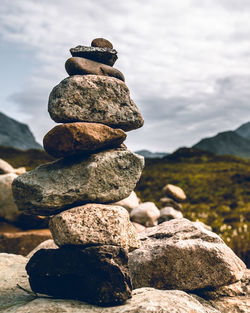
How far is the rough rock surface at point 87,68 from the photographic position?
23.0 ft

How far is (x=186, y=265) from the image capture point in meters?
7.07

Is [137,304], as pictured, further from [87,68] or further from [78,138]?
[87,68]

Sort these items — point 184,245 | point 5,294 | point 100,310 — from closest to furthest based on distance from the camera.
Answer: point 100,310 → point 5,294 → point 184,245

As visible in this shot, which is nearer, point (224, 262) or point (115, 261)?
point (115, 261)

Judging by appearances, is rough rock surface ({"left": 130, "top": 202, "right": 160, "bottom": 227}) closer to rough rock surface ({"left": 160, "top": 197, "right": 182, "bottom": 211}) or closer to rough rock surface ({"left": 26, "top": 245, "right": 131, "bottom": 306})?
rough rock surface ({"left": 160, "top": 197, "right": 182, "bottom": 211})

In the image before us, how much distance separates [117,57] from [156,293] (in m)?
4.90

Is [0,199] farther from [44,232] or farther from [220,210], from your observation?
[220,210]

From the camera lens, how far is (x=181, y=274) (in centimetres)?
708

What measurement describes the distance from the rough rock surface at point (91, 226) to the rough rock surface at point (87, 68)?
2.78 meters

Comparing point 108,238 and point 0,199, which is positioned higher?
point 0,199

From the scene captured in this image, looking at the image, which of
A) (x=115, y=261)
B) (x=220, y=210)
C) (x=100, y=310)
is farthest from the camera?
(x=220, y=210)

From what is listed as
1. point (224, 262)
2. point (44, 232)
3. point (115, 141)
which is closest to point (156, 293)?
point (224, 262)

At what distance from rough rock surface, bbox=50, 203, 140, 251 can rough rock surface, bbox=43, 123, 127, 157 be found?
1.13 m

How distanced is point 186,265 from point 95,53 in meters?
4.82
